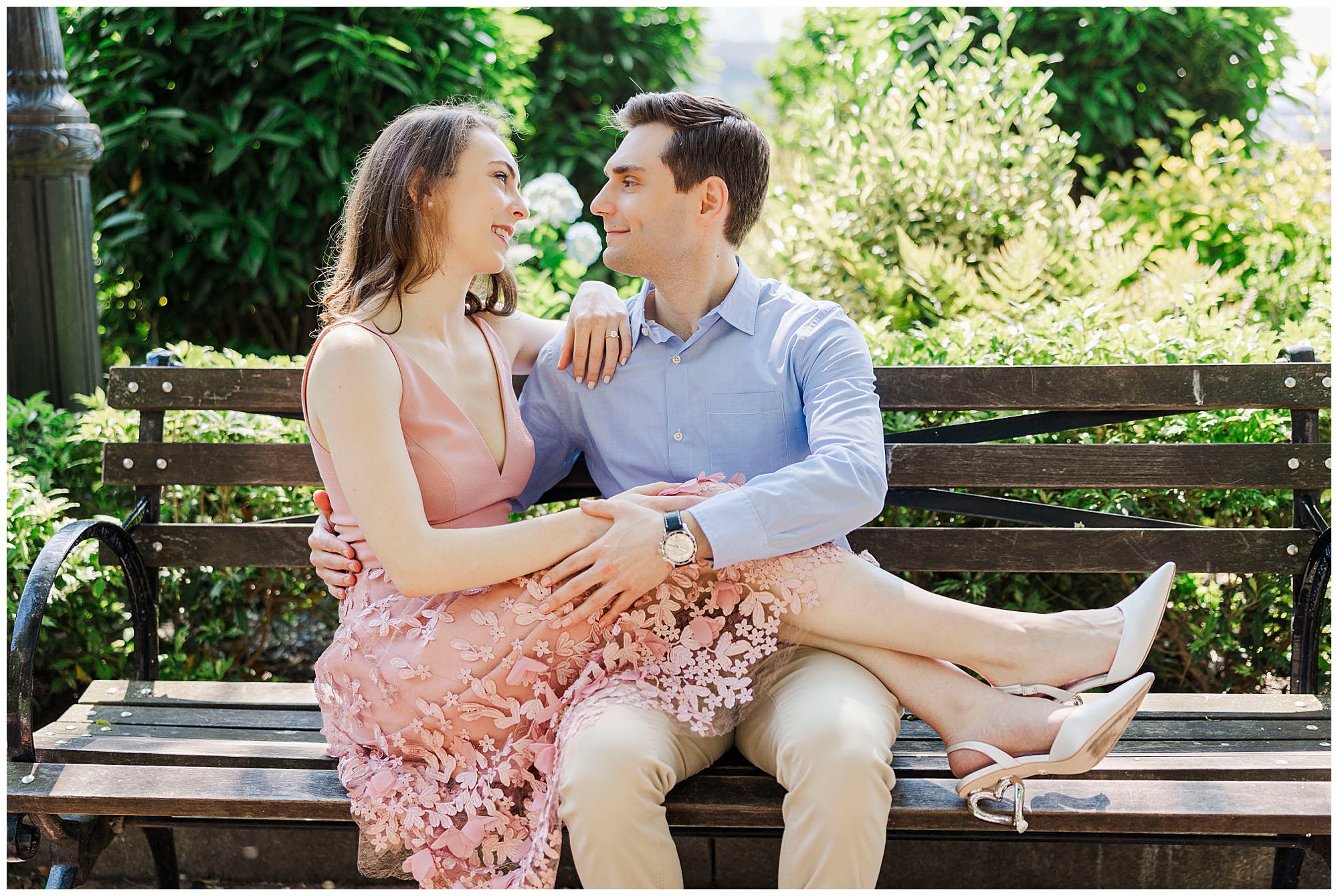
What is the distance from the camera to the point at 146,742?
2.49 meters

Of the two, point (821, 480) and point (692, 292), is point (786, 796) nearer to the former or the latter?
point (821, 480)

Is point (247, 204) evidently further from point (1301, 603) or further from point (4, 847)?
point (1301, 603)

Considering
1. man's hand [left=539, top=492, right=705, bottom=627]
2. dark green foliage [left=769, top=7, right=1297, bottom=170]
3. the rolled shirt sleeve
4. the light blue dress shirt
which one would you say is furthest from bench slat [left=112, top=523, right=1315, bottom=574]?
dark green foliage [left=769, top=7, right=1297, bottom=170]

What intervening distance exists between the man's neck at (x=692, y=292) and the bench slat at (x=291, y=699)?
128 centimetres

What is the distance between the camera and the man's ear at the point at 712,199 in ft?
9.07

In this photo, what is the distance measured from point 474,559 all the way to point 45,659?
6.00 ft

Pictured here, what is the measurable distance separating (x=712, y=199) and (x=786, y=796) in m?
1.46

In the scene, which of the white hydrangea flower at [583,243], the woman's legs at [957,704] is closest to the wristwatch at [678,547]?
the woman's legs at [957,704]

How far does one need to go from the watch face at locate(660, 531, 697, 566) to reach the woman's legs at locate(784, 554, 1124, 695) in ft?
0.82

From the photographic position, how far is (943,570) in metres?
2.88

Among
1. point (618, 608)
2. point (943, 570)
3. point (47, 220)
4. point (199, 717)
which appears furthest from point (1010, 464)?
point (47, 220)

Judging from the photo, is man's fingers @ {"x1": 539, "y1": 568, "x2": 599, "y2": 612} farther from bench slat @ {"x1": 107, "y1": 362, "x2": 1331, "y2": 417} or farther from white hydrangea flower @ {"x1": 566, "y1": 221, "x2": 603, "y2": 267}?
white hydrangea flower @ {"x1": 566, "y1": 221, "x2": 603, "y2": 267}

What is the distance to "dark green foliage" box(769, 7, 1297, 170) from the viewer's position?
6379 mm

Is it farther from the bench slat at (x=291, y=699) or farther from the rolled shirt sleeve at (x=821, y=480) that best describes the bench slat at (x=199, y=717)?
the rolled shirt sleeve at (x=821, y=480)
